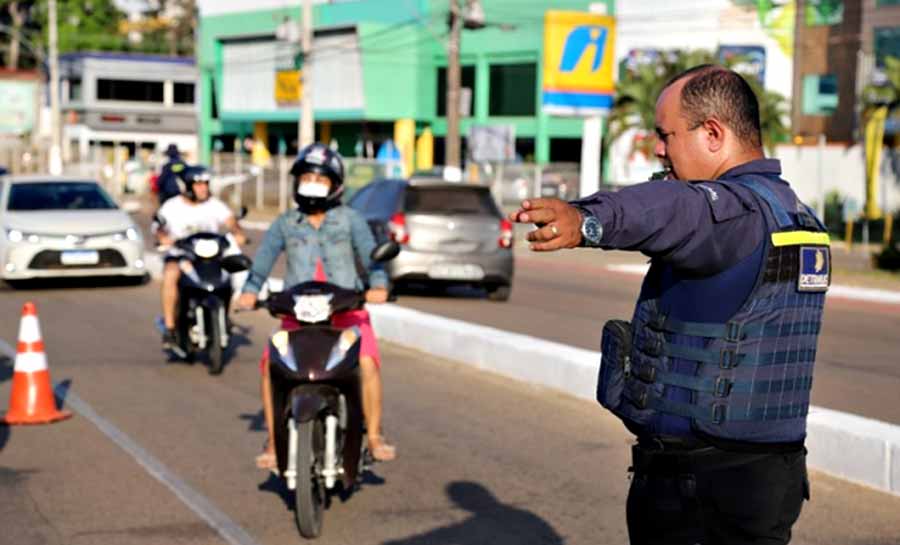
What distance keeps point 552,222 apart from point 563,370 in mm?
7863

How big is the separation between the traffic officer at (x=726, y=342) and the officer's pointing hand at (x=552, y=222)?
0.32m

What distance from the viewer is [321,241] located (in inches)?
313

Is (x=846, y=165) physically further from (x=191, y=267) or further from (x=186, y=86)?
(x=186, y=86)

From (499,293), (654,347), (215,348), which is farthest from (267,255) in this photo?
(499,293)

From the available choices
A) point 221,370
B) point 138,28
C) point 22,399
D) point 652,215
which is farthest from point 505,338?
point 138,28

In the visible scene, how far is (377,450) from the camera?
758 centimetres

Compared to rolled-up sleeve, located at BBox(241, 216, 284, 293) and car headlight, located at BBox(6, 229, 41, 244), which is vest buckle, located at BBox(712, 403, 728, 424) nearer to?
rolled-up sleeve, located at BBox(241, 216, 284, 293)

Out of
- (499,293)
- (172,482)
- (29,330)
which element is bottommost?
(499,293)

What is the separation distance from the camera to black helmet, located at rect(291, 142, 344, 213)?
777 centimetres

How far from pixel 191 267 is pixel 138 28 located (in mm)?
104306

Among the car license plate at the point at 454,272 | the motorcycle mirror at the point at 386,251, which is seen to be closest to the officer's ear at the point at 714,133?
the motorcycle mirror at the point at 386,251

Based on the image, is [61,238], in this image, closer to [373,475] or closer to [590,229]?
[373,475]

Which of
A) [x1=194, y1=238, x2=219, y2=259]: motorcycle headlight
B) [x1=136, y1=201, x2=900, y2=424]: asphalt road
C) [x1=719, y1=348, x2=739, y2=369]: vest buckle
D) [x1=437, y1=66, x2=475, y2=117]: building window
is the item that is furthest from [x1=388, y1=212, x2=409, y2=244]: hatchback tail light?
[x1=437, y1=66, x2=475, y2=117]: building window

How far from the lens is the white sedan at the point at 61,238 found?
18.8 m
